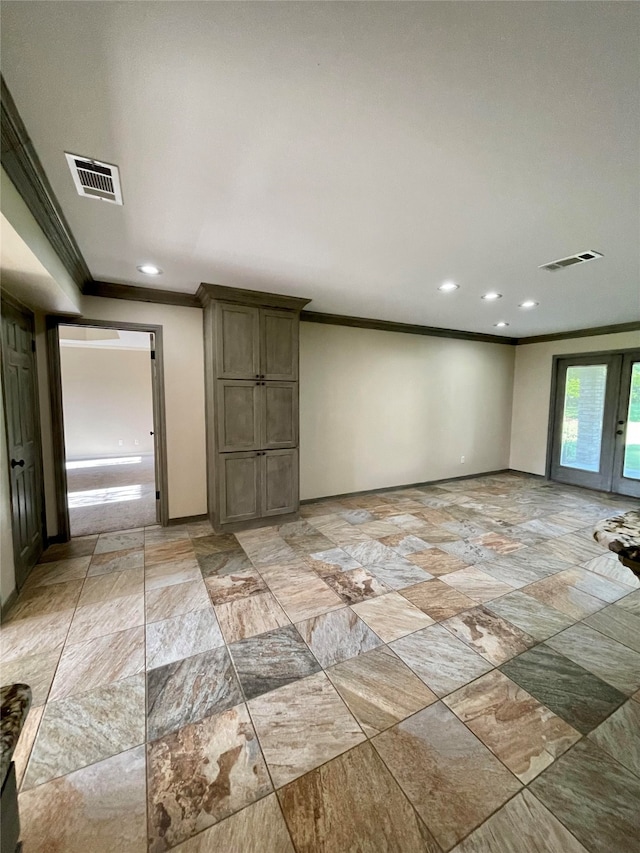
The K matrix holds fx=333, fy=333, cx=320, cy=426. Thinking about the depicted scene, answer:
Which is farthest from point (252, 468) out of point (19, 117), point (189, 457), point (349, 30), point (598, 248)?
point (598, 248)

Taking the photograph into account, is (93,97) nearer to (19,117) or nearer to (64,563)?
Answer: (19,117)

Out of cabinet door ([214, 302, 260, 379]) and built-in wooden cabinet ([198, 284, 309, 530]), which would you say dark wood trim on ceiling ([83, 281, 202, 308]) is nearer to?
built-in wooden cabinet ([198, 284, 309, 530])

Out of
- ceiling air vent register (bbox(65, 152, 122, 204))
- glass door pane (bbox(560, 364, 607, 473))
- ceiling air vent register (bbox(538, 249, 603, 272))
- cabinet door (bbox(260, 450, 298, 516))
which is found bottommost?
cabinet door (bbox(260, 450, 298, 516))

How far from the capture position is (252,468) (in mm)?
3703

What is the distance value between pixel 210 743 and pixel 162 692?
0.41m

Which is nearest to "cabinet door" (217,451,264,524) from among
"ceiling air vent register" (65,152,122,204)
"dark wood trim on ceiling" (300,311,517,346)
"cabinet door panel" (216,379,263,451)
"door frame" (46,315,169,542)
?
"cabinet door panel" (216,379,263,451)

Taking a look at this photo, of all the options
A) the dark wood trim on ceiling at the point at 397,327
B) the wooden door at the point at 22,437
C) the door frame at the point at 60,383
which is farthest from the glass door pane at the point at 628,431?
the wooden door at the point at 22,437

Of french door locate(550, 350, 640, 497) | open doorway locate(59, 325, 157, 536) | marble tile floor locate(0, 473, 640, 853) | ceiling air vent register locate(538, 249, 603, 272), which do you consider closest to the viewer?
marble tile floor locate(0, 473, 640, 853)

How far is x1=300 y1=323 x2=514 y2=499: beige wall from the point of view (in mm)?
4598

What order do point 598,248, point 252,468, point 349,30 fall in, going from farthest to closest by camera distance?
point 252,468
point 598,248
point 349,30

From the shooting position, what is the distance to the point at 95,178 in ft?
5.58

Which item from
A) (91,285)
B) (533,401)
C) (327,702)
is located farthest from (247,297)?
(533,401)

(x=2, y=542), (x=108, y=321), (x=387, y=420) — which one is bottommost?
(x=2, y=542)

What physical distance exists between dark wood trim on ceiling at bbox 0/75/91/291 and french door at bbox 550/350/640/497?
6787 millimetres
